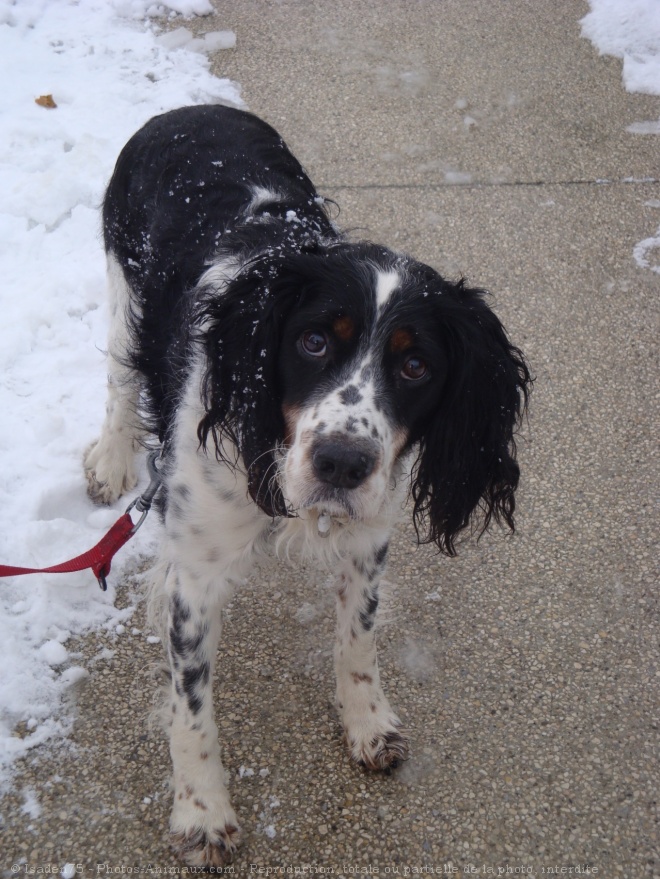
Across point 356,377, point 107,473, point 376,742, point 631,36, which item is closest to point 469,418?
point 356,377

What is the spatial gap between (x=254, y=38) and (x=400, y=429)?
482 cm

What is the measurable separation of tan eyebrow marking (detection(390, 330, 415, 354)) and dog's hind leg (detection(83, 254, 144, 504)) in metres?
1.52

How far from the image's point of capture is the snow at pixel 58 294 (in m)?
3.00

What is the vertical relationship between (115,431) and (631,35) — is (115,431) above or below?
below

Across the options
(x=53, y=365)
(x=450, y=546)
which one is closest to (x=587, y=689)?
(x=450, y=546)

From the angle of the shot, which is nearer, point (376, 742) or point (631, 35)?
point (376, 742)

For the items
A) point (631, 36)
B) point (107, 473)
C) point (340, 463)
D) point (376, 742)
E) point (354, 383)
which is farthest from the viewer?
point (631, 36)

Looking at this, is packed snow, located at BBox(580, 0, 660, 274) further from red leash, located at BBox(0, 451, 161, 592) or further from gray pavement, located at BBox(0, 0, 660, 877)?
red leash, located at BBox(0, 451, 161, 592)

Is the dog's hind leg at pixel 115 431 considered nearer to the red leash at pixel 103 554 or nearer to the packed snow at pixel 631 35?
the red leash at pixel 103 554

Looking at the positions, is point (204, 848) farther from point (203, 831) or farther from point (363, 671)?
point (363, 671)

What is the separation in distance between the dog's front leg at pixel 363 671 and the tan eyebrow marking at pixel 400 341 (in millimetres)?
762

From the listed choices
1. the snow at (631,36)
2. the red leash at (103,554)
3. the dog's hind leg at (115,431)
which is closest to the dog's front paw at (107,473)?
the dog's hind leg at (115,431)

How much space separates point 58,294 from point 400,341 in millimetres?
2517

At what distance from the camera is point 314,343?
2.27 metres
